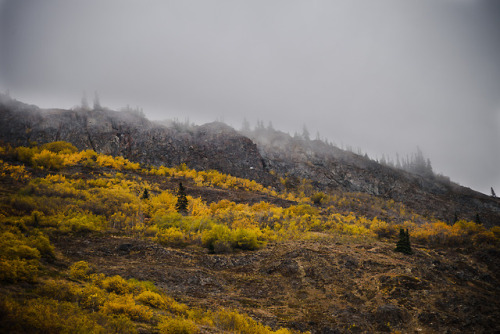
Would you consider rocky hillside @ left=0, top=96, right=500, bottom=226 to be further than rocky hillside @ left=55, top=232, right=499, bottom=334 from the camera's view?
Yes

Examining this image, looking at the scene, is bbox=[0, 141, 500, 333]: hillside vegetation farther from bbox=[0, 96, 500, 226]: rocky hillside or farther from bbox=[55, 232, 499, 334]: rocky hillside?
bbox=[0, 96, 500, 226]: rocky hillside

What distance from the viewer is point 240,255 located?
84.9ft

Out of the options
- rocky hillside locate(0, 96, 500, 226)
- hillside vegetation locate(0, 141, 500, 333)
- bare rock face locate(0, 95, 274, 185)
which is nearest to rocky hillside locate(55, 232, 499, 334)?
hillside vegetation locate(0, 141, 500, 333)

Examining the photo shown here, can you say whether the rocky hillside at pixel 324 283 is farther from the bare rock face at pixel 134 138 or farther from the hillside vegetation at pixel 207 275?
the bare rock face at pixel 134 138

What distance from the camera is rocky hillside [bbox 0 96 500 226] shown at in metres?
96.8

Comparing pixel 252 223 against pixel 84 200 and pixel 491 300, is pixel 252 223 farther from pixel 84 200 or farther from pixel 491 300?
pixel 491 300

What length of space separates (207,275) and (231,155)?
323 ft

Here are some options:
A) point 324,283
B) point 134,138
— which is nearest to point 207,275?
point 324,283

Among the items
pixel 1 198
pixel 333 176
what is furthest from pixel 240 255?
pixel 333 176

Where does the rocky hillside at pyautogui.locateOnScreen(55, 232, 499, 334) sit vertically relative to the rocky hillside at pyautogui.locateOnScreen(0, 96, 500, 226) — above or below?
below

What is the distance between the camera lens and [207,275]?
1991 cm

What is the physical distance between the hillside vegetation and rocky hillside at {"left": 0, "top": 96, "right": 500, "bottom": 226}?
216ft

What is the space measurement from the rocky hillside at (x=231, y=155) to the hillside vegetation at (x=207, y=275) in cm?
6582

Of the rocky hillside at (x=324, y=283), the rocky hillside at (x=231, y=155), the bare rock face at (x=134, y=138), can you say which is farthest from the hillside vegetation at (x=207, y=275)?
the rocky hillside at (x=231, y=155)
